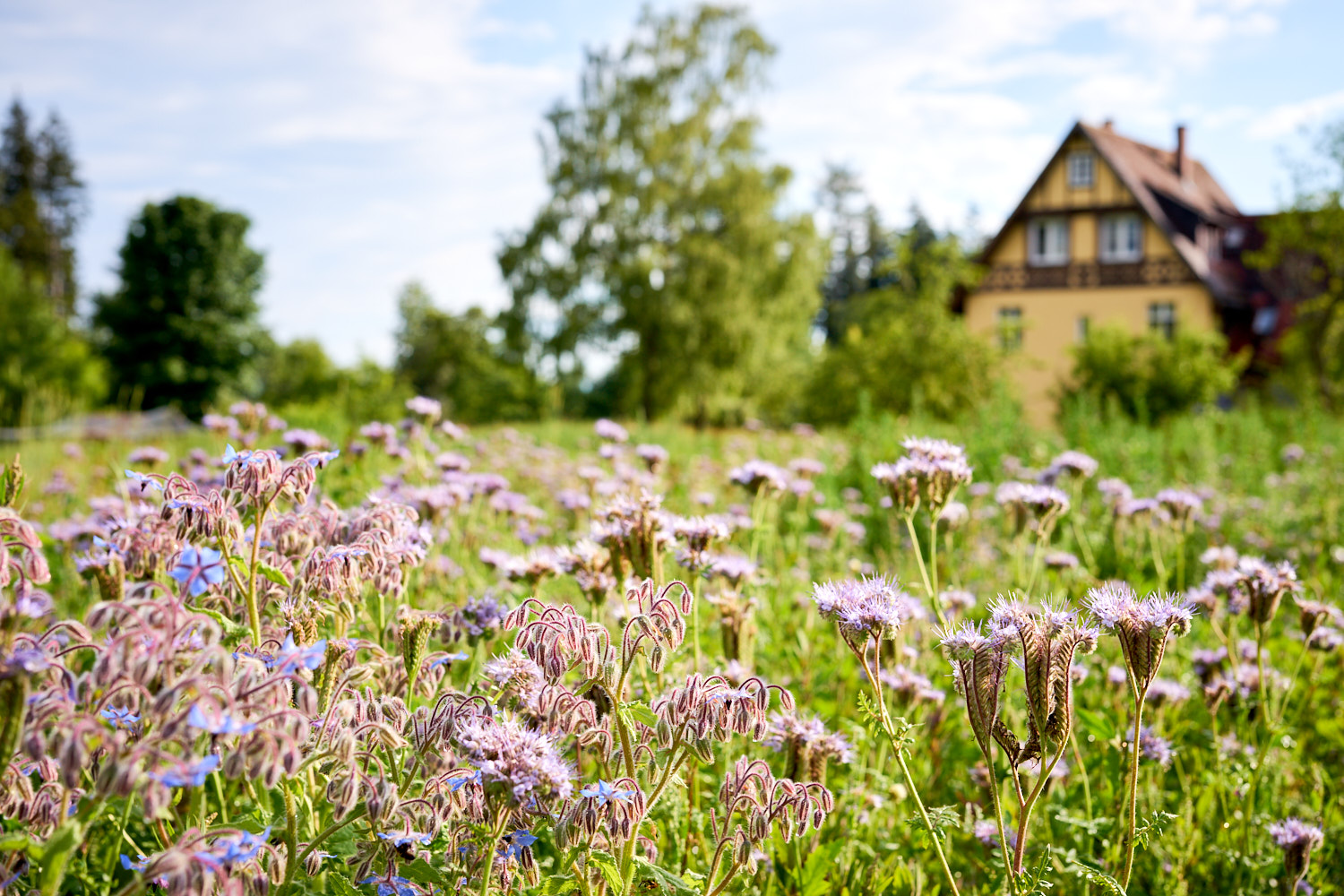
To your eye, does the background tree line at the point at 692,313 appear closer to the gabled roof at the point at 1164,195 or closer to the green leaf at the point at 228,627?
the gabled roof at the point at 1164,195

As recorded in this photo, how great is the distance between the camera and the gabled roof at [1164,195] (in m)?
31.7

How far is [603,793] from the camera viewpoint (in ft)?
5.02

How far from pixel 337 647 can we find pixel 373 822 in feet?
1.21

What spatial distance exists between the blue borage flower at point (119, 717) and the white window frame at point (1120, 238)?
119 ft

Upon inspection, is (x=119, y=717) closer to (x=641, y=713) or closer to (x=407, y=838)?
(x=407, y=838)

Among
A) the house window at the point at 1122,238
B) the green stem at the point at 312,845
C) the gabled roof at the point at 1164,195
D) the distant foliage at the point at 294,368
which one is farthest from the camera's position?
the distant foliage at the point at 294,368

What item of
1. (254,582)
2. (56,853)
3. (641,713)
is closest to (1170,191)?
(641,713)

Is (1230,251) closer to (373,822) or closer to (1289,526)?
(1289,526)

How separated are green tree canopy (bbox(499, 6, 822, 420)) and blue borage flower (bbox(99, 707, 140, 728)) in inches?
1162

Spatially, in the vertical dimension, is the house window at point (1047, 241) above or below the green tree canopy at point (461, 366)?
above

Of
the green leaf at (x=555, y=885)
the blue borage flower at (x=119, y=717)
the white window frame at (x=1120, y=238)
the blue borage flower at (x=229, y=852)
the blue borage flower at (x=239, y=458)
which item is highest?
the white window frame at (x=1120, y=238)

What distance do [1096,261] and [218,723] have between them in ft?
119

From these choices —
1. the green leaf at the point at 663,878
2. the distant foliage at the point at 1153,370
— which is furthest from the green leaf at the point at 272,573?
the distant foliage at the point at 1153,370

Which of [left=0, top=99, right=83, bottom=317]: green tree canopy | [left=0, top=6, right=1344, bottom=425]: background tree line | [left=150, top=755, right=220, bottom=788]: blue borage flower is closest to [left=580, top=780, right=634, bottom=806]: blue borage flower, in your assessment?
[left=150, top=755, right=220, bottom=788]: blue borage flower
